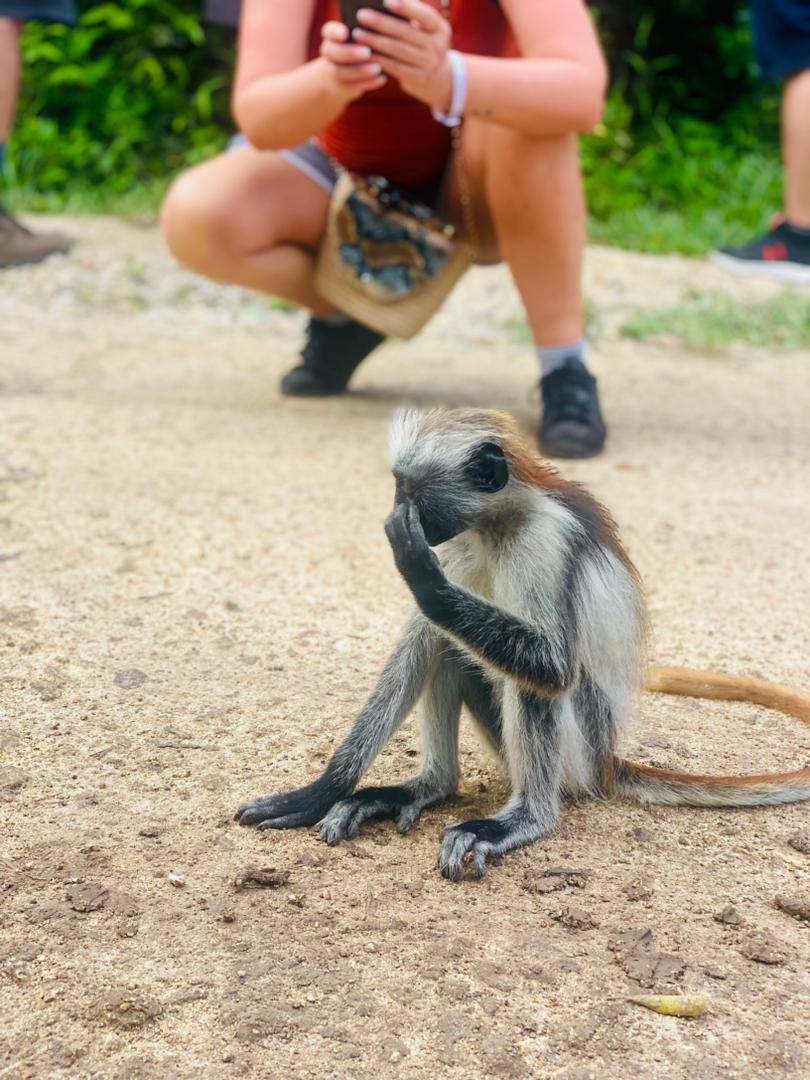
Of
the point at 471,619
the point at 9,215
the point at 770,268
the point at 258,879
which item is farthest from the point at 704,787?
the point at 9,215

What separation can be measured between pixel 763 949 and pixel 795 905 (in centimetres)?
15

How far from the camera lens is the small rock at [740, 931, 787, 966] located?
7.08 feet

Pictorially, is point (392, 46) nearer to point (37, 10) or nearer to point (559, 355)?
point (559, 355)

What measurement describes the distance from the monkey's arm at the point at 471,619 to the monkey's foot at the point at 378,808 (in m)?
0.39

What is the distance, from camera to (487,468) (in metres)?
2.49

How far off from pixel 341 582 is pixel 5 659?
101cm

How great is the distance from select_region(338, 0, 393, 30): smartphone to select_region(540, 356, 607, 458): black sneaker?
1.58m

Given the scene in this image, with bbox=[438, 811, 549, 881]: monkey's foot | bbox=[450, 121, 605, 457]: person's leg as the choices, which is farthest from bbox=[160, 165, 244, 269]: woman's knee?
bbox=[438, 811, 549, 881]: monkey's foot

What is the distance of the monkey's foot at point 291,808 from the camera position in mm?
2512

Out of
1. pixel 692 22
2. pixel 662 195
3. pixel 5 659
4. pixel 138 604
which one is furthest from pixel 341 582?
pixel 692 22

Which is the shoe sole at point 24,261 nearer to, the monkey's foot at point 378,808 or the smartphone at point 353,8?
the smartphone at point 353,8

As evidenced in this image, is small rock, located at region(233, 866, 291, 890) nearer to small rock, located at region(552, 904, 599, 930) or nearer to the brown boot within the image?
small rock, located at region(552, 904, 599, 930)

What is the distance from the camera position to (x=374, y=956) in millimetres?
2121

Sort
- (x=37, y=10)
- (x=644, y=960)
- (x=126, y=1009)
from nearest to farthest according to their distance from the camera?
(x=126, y=1009) < (x=644, y=960) < (x=37, y=10)
